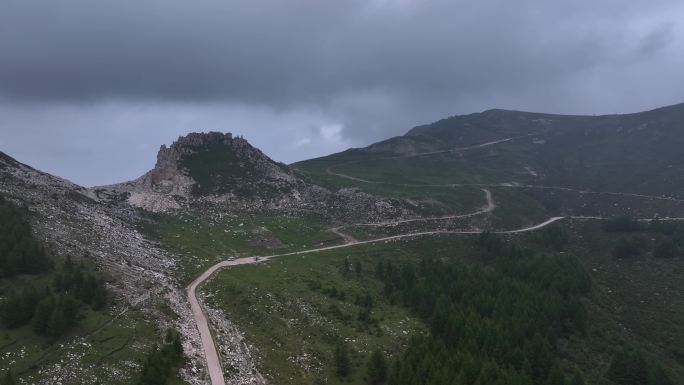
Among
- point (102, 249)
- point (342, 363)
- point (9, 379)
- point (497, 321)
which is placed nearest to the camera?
point (9, 379)

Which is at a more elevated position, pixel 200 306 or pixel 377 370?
pixel 200 306

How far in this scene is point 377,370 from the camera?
56.8m

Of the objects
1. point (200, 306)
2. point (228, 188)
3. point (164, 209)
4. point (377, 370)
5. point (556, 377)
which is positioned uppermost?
point (228, 188)

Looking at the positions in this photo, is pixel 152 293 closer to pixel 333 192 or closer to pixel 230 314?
pixel 230 314

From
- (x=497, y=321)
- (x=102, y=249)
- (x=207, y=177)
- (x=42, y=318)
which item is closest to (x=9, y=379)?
(x=42, y=318)

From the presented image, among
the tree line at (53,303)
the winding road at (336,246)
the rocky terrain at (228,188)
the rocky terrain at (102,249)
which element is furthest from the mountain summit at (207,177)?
the tree line at (53,303)

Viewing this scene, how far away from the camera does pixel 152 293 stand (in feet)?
218

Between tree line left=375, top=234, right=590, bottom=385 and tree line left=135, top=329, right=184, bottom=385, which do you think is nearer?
tree line left=135, top=329, right=184, bottom=385

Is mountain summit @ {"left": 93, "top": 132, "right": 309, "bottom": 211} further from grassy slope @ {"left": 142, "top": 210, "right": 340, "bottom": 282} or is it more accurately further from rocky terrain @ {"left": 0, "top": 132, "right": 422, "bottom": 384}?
grassy slope @ {"left": 142, "top": 210, "right": 340, "bottom": 282}

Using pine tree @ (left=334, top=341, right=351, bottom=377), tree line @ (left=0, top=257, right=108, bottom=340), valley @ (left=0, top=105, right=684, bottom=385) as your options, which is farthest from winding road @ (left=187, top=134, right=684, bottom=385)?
pine tree @ (left=334, top=341, right=351, bottom=377)

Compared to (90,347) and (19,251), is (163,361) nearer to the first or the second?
(90,347)

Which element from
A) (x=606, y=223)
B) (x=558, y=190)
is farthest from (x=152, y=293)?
(x=558, y=190)

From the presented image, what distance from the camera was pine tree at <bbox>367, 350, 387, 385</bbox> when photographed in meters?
56.9

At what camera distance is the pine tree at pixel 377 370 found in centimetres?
5691
